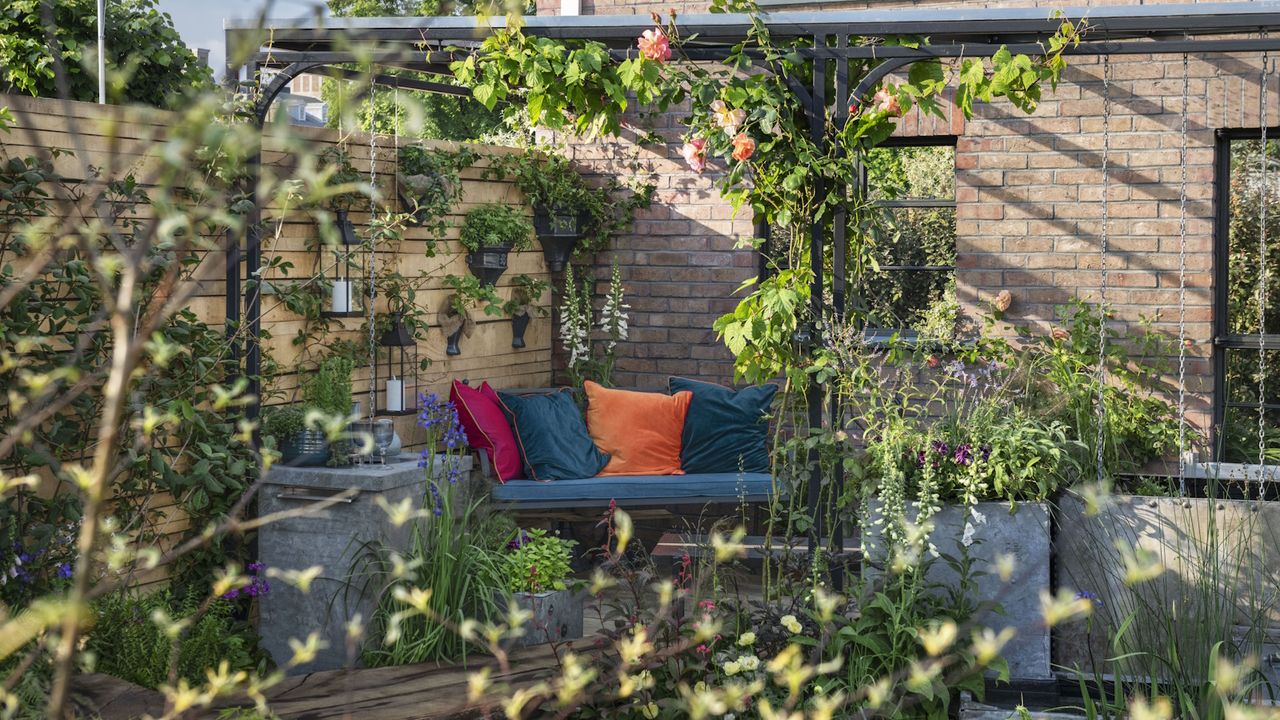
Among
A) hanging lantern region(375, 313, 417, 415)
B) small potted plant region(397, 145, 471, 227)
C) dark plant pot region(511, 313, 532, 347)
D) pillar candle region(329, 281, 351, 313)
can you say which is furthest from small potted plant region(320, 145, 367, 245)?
dark plant pot region(511, 313, 532, 347)

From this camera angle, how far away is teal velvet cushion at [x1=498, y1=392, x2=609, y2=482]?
5.63 m

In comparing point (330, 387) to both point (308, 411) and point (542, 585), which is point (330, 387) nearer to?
point (308, 411)

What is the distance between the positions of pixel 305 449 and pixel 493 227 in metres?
1.77

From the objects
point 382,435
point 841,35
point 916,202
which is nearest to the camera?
point 841,35

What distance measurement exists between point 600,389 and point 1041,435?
2.61 meters

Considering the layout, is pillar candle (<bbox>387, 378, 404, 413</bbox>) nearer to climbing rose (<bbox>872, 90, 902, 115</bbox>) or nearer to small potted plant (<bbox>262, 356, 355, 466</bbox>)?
small potted plant (<bbox>262, 356, 355, 466</bbox>)

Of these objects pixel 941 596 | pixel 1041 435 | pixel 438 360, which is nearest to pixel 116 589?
pixel 438 360

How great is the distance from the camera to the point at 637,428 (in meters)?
5.89

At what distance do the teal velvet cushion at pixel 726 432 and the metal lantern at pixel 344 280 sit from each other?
1.66m

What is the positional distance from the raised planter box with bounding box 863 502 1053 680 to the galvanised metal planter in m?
1.09

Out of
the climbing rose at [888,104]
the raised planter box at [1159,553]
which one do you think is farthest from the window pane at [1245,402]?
the climbing rose at [888,104]

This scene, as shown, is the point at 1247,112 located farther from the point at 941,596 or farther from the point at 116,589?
the point at 116,589

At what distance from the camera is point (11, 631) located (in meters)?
1.07

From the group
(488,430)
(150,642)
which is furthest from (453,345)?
(150,642)
